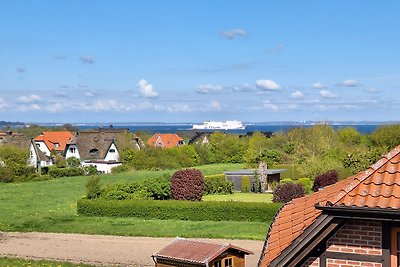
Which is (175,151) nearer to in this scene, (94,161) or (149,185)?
(94,161)

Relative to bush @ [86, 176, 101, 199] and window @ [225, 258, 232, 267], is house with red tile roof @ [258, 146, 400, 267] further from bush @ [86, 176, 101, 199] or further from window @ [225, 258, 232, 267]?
bush @ [86, 176, 101, 199]

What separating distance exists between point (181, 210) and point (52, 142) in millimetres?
60482

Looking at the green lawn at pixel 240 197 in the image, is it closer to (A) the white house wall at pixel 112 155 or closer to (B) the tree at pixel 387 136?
(B) the tree at pixel 387 136

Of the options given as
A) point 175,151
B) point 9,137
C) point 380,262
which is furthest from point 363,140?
point 380,262

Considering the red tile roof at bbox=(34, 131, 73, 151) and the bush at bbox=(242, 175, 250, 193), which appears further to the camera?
the red tile roof at bbox=(34, 131, 73, 151)

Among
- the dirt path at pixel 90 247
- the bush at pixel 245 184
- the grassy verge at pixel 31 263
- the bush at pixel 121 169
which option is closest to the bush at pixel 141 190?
the dirt path at pixel 90 247

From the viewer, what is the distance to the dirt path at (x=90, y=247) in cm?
2195

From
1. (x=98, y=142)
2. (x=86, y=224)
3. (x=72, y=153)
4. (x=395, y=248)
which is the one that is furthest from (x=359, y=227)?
(x=72, y=153)

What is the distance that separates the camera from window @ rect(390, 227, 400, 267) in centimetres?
663

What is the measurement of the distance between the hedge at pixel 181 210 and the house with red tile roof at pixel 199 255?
1249 centimetres

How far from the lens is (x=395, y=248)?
6691 millimetres

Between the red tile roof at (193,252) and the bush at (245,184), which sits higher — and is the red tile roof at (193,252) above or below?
above

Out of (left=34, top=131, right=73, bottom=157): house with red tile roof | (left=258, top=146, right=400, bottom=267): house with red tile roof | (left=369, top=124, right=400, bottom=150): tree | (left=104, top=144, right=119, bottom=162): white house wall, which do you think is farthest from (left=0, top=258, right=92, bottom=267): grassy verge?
(left=34, top=131, right=73, bottom=157): house with red tile roof

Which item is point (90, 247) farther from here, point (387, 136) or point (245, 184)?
point (387, 136)
